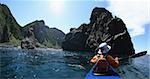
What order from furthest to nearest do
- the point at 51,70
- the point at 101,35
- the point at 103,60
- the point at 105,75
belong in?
the point at 101,35 → the point at 51,70 → the point at 105,75 → the point at 103,60

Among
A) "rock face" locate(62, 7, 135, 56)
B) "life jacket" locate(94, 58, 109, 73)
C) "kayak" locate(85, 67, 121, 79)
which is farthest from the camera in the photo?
"rock face" locate(62, 7, 135, 56)

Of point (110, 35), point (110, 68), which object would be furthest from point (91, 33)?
point (110, 68)

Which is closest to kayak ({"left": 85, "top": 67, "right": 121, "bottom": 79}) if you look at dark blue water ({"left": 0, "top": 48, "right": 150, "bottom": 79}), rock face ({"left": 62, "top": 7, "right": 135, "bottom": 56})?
dark blue water ({"left": 0, "top": 48, "right": 150, "bottom": 79})

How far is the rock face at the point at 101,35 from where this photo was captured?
356 feet

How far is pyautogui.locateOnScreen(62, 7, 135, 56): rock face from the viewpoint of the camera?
108500 millimetres

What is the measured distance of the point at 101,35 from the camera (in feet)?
413

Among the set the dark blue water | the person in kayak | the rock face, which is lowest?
the dark blue water

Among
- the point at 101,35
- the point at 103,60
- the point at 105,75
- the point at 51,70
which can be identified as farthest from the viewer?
the point at 101,35

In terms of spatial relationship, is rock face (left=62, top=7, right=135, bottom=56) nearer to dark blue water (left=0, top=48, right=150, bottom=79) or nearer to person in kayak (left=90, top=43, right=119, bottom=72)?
dark blue water (left=0, top=48, right=150, bottom=79)

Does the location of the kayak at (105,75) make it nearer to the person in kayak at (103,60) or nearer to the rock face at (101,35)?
the person in kayak at (103,60)

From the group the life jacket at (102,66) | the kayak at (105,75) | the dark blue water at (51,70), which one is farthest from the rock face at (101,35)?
the life jacket at (102,66)

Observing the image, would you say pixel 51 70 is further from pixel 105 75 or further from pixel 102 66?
pixel 102 66

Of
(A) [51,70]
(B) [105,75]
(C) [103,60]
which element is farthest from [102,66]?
(A) [51,70]

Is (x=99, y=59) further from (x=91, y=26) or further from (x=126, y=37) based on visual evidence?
(x=91, y=26)
